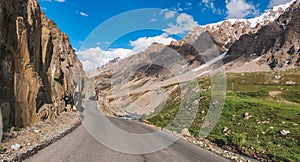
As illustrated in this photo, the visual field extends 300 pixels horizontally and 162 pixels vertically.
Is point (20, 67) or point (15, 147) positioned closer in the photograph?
point (15, 147)

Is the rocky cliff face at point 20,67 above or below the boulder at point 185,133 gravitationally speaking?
above

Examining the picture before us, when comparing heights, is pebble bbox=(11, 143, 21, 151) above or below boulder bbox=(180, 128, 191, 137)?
above

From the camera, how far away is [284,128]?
3136 cm

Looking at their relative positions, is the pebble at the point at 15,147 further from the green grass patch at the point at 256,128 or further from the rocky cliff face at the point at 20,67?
the green grass patch at the point at 256,128

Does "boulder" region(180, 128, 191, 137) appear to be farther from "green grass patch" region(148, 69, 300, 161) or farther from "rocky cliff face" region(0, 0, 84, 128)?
"rocky cliff face" region(0, 0, 84, 128)

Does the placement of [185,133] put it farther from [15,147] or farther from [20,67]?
[15,147]

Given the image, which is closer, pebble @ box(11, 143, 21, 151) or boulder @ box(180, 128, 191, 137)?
pebble @ box(11, 143, 21, 151)

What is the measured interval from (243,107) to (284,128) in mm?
14146

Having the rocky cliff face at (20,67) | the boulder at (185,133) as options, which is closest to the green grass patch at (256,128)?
the boulder at (185,133)

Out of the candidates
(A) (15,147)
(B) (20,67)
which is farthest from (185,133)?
(A) (15,147)

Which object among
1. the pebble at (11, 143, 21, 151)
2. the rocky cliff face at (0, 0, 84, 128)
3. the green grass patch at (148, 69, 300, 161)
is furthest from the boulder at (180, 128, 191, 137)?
the pebble at (11, 143, 21, 151)

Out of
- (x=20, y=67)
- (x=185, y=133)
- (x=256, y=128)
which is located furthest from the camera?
(x=256, y=128)

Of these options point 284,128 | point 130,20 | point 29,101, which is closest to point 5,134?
point 29,101

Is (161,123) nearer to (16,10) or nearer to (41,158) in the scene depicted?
(16,10)
